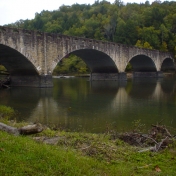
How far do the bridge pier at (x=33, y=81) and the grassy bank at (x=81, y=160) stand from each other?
78.1ft

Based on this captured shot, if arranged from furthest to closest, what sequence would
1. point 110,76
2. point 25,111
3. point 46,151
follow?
point 110,76, point 25,111, point 46,151

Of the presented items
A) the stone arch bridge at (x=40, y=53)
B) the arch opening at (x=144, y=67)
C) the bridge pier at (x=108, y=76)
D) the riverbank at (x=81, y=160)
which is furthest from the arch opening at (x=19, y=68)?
the arch opening at (x=144, y=67)

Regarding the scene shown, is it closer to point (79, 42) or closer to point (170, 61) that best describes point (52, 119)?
point (79, 42)

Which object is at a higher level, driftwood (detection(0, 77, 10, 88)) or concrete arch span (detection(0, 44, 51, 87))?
concrete arch span (detection(0, 44, 51, 87))

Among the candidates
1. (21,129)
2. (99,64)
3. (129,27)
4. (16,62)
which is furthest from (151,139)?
(129,27)

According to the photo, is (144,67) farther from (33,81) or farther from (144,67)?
(33,81)

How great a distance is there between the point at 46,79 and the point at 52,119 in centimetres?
1814

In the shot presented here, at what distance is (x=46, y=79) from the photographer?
31.0m

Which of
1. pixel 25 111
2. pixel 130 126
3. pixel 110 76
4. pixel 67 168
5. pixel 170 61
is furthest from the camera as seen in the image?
pixel 170 61

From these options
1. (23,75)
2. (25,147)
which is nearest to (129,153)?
(25,147)

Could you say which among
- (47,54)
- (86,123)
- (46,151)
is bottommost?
(86,123)

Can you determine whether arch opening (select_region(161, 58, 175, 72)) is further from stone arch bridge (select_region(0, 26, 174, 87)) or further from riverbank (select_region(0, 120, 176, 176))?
riverbank (select_region(0, 120, 176, 176))

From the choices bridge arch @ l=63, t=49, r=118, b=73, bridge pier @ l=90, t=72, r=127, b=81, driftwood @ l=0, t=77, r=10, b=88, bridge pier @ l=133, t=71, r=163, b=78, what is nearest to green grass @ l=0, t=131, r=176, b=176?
driftwood @ l=0, t=77, r=10, b=88

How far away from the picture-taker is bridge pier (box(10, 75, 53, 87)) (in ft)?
100
